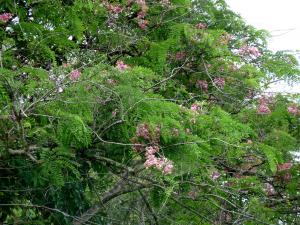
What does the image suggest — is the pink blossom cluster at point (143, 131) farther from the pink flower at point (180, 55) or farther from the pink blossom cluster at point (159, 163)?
the pink flower at point (180, 55)

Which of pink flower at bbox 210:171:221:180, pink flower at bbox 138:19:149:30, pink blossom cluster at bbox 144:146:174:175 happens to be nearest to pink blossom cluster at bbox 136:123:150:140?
pink blossom cluster at bbox 144:146:174:175

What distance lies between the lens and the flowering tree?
12.5 feet

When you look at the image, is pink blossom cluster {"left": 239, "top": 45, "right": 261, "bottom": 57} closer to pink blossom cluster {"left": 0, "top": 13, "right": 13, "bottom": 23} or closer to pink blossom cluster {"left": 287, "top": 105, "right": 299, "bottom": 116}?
pink blossom cluster {"left": 287, "top": 105, "right": 299, "bottom": 116}

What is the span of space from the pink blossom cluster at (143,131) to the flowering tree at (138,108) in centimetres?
1

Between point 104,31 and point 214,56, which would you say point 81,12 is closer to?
point 104,31

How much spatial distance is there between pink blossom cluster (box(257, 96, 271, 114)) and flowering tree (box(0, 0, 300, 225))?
0.07 ft

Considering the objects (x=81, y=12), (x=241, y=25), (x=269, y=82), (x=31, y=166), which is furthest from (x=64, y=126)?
(x=241, y=25)

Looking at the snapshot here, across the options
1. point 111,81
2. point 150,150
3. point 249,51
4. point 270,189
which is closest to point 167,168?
point 150,150

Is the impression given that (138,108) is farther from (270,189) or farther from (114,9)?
(270,189)

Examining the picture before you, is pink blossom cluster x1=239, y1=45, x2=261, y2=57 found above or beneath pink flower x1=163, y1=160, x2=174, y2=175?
above

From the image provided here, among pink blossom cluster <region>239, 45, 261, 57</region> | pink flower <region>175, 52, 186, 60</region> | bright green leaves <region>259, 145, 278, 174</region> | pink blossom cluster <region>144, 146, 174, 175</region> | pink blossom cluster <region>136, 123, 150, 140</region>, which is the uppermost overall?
pink flower <region>175, 52, 186, 60</region>

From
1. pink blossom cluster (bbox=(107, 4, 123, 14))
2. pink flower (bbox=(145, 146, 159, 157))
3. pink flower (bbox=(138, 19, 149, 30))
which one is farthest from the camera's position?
pink flower (bbox=(138, 19, 149, 30))

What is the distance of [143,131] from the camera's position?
4082mm

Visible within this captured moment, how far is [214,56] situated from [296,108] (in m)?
1.87
